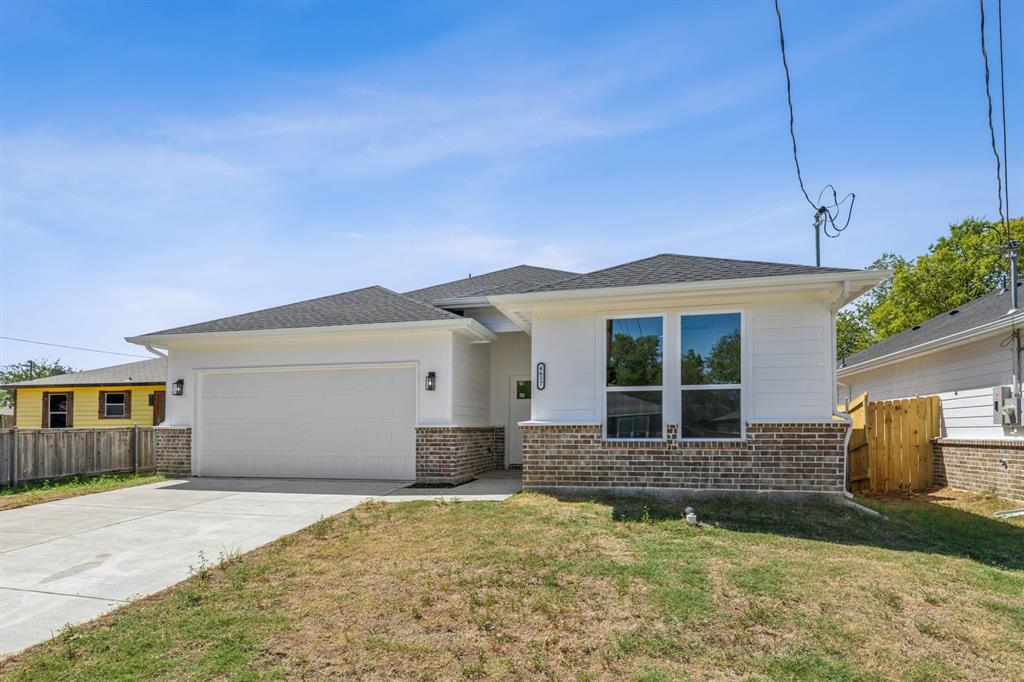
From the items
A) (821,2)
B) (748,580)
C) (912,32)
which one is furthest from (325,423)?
(912,32)

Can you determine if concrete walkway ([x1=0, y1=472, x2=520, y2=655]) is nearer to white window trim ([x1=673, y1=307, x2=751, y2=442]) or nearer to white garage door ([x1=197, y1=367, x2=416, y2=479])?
white garage door ([x1=197, y1=367, x2=416, y2=479])

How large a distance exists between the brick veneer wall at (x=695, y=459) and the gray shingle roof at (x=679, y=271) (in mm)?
2018

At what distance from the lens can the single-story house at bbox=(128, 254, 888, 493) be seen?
8.17 metres

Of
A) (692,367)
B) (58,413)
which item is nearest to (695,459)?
(692,367)

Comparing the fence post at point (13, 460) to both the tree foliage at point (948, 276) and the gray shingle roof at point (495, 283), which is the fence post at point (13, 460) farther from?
the tree foliage at point (948, 276)

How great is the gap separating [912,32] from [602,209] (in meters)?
6.22

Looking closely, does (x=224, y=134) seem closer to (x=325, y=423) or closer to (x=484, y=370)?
(x=325, y=423)

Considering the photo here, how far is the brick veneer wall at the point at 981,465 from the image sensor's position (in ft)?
29.3

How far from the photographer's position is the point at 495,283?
13961 mm

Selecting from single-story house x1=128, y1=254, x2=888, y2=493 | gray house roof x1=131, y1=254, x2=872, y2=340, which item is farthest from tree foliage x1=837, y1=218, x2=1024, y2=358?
single-story house x1=128, y1=254, x2=888, y2=493

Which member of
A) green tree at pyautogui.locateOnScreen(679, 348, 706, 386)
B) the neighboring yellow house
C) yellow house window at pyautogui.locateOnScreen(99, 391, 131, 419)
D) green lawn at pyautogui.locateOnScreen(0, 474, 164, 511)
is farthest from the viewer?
yellow house window at pyautogui.locateOnScreen(99, 391, 131, 419)

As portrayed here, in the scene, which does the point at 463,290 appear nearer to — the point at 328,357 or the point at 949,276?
the point at 328,357

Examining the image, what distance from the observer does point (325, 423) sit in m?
11.5

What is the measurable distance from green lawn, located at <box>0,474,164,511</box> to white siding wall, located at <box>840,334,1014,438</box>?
47.6 ft
